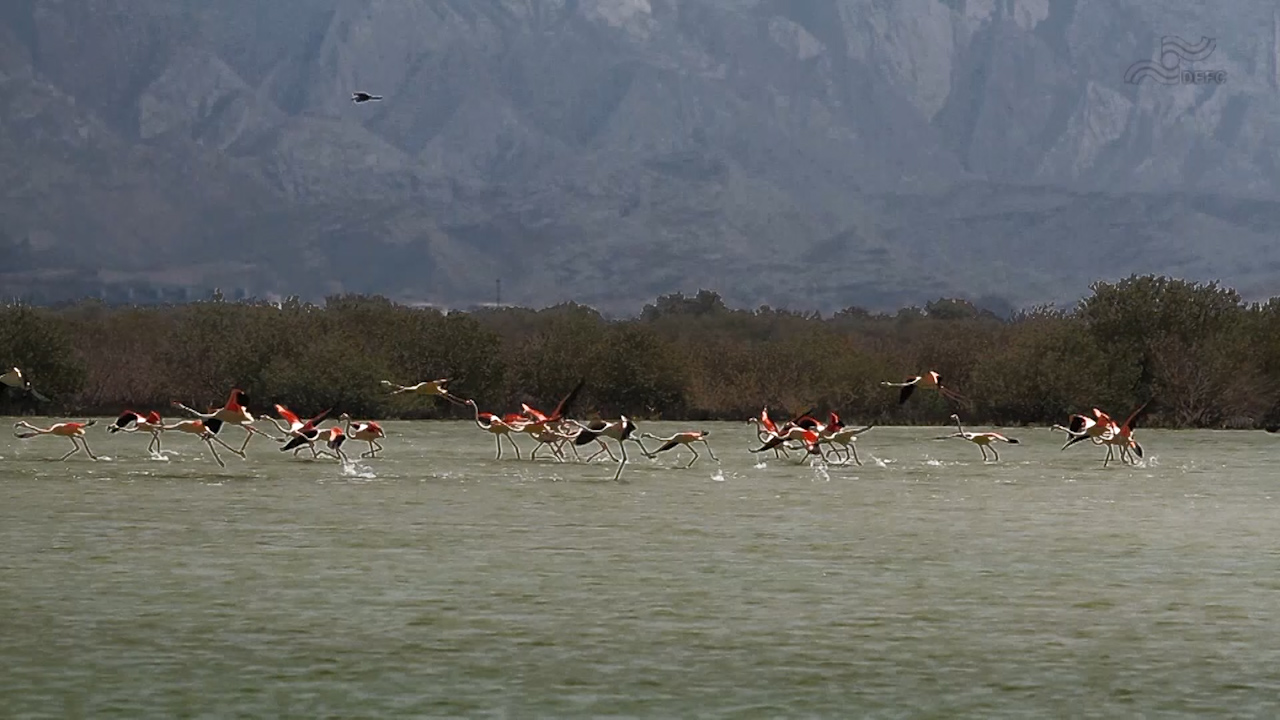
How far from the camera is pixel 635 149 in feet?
572

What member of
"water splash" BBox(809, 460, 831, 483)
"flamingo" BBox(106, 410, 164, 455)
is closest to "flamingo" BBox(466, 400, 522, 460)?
"water splash" BBox(809, 460, 831, 483)

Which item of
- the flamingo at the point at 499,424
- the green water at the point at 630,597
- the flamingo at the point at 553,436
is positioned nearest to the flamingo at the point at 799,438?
the green water at the point at 630,597

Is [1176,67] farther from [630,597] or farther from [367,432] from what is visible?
[630,597]

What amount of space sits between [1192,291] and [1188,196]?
414ft

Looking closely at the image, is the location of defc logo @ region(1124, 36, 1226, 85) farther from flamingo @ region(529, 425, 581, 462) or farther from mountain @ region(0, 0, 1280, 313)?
flamingo @ region(529, 425, 581, 462)

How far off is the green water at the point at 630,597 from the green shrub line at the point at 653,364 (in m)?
19.8

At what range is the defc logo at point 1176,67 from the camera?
171 meters

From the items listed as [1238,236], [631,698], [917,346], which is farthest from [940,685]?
[1238,236]

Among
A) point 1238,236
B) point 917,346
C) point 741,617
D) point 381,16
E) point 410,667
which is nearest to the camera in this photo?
point 410,667

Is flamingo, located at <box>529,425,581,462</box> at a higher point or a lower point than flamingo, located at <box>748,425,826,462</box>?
lower

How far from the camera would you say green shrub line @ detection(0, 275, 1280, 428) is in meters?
46.9

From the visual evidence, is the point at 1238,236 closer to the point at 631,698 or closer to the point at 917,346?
the point at 917,346

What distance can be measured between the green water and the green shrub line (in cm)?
1982

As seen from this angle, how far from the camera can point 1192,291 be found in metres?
48.5
